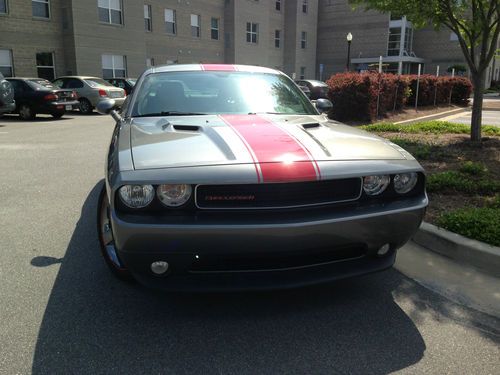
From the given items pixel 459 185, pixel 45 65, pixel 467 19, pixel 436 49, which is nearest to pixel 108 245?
pixel 459 185

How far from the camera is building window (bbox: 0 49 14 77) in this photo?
2223 cm

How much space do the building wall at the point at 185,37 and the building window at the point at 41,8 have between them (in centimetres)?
712

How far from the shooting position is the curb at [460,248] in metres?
3.72

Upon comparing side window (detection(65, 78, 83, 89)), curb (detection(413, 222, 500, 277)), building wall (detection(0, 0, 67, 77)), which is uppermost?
building wall (detection(0, 0, 67, 77))

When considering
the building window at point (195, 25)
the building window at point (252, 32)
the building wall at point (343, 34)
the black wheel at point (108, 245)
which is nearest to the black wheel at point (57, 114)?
the black wheel at point (108, 245)

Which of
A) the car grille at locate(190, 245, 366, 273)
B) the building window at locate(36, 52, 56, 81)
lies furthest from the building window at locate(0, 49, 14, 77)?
the car grille at locate(190, 245, 366, 273)

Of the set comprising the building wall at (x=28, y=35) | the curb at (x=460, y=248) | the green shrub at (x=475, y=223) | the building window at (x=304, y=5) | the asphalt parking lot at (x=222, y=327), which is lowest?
the asphalt parking lot at (x=222, y=327)

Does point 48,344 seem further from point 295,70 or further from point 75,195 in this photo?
point 295,70

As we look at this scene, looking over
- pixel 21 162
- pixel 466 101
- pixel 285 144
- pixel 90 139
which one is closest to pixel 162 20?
pixel 466 101

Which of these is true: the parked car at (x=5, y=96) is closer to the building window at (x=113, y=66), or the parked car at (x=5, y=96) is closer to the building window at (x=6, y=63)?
the building window at (x=6, y=63)

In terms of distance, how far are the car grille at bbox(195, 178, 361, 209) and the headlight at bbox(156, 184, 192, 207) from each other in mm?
63

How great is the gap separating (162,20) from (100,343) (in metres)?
30.8

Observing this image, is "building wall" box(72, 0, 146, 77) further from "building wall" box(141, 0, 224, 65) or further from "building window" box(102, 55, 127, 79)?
"building wall" box(141, 0, 224, 65)

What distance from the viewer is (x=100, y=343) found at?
271cm
